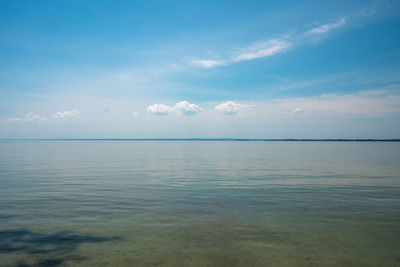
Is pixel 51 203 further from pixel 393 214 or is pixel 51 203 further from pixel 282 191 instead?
pixel 393 214

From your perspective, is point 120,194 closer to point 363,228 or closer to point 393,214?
point 363,228

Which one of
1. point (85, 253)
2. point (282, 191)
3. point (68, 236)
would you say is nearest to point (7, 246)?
point (68, 236)

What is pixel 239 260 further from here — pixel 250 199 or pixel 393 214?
pixel 393 214

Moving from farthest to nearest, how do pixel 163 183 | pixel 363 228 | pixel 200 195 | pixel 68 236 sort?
pixel 163 183 → pixel 200 195 → pixel 363 228 → pixel 68 236

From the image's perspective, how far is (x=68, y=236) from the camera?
35.4 ft

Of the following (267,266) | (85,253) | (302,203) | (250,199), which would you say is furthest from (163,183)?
(267,266)

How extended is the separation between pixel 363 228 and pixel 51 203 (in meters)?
17.5

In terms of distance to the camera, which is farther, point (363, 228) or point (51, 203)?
point (51, 203)

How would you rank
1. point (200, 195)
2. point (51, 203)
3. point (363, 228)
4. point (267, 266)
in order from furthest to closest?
point (200, 195)
point (51, 203)
point (363, 228)
point (267, 266)

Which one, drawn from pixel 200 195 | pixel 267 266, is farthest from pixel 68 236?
pixel 200 195

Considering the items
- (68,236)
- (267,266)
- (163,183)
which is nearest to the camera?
(267,266)

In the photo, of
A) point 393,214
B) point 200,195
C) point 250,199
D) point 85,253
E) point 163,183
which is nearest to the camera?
point 85,253

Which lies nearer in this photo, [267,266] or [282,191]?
[267,266]

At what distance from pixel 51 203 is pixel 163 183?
400 inches
